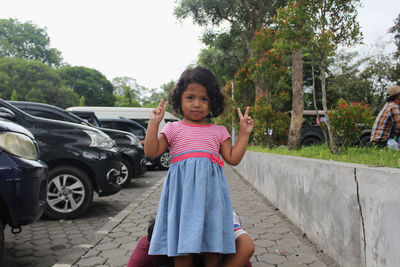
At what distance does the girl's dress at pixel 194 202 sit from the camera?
71.4 inches

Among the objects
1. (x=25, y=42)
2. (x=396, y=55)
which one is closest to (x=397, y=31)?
(x=396, y=55)

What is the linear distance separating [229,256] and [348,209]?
1.15 m

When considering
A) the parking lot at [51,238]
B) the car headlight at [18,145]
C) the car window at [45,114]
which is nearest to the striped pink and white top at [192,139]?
the car headlight at [18,145]

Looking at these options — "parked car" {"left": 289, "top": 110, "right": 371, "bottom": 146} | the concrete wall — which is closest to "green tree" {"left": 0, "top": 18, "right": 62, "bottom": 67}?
"parked car" {"left": 289, "top": 110, "right": 371, "bottom": 146}

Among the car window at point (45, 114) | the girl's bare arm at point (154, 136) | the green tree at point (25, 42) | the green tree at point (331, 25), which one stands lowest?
the girl's bare arm at point (154, 136)

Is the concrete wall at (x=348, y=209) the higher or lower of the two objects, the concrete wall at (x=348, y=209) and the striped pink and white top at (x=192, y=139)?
the lower

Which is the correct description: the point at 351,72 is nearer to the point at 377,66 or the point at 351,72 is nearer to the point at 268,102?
the point at 377,66

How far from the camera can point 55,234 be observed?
13.2 ft

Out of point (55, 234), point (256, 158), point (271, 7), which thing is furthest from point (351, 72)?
point (55, 234)

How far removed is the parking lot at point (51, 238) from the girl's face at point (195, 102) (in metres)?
2.06

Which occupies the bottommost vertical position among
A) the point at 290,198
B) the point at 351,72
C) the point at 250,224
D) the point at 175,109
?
the point at 250,224

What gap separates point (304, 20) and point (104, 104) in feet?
217

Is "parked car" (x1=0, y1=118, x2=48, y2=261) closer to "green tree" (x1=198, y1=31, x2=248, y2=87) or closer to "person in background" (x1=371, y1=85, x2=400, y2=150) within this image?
"person in background" (x1=371, y1=85, x2=400, y2=150)

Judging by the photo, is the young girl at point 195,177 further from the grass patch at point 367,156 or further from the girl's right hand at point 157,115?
the grass patch at point 367,156
